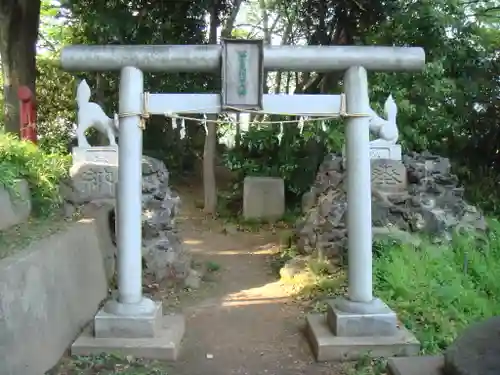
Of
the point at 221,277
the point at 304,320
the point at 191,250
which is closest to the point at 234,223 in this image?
the point at 191,250

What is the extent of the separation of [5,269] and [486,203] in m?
10.4

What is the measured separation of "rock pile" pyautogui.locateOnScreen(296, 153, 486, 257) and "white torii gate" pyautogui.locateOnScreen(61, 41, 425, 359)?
7.73 feet

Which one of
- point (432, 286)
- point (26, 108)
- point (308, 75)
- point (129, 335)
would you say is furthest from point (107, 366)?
point (308, 75)

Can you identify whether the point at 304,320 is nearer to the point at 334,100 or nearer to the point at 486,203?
the point at 334,100

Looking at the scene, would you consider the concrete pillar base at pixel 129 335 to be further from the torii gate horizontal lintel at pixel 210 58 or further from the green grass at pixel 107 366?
the torii gate horizontal lintel at pixel 210 58

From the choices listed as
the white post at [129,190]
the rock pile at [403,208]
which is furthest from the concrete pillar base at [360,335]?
the rock pile at [403,208]

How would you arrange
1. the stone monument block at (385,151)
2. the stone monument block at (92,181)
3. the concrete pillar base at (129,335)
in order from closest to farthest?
the concrete pillar base at (129,335) < the stone monument block at (92,181) < the stone monument block at (385,151)

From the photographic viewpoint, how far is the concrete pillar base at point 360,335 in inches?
206

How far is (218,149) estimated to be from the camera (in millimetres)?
16953

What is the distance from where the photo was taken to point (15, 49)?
35.6 feet

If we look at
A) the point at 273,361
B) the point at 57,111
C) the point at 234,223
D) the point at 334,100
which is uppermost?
the point at 57,111

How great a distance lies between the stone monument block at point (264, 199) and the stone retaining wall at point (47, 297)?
23.4ft

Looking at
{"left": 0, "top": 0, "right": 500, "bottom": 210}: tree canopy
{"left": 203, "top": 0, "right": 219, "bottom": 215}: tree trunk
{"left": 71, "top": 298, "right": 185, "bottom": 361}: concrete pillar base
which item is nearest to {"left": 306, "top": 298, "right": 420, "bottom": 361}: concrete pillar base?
{"left": 71, "top": 298, "right": 185, "bottom": 361}: concrete pillar base

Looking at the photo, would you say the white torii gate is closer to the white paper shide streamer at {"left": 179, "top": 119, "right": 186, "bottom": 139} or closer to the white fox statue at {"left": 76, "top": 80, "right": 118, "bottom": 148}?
the white fox statue at {"left": 76, "top": 80, "right": 118, "bottom": 148}
